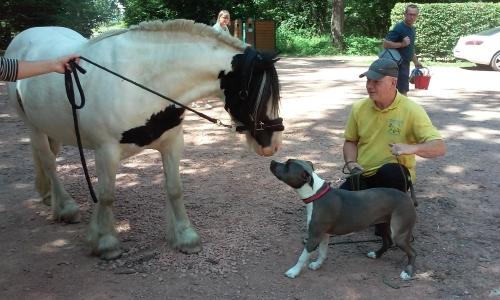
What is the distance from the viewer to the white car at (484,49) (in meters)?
14.6

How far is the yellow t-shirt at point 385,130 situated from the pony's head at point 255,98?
2.82ft

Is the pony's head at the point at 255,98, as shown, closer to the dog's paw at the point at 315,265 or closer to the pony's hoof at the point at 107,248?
the dog's paw at the point at 315,265

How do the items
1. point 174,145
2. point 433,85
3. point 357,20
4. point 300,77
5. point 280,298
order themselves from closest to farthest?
point 280,298, point 174,145, point 433,85, point 300,77, point 357,20

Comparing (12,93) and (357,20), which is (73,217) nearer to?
(12,93)

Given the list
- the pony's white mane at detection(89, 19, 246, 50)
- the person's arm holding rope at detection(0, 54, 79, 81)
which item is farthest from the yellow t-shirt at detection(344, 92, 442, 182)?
the person's arm holding rope at detection(0, 54, 79, 81)

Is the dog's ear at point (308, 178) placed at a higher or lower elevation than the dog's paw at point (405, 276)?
higher

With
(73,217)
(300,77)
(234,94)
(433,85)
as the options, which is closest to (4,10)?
(300,77)

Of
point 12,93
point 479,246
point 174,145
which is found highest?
point 12,93

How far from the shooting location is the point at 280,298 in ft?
9.92

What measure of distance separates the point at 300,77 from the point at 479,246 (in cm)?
987

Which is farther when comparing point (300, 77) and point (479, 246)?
point (300, 77)

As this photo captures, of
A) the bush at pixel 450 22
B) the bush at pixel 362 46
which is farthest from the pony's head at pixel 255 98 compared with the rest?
the bush at pixel 362 46

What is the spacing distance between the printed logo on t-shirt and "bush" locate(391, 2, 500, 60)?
54.2 feet

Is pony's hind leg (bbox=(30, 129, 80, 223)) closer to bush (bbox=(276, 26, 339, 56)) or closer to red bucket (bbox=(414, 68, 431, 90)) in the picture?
red bucket (bbox=(414, 68, 431, 90))
